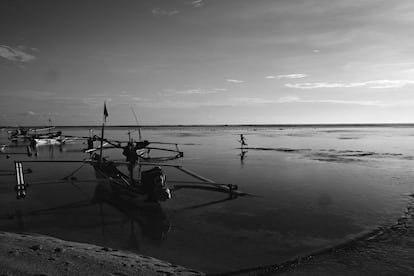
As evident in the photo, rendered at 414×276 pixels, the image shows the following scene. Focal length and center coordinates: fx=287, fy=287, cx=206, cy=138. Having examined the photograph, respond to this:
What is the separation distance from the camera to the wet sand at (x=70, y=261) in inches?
244

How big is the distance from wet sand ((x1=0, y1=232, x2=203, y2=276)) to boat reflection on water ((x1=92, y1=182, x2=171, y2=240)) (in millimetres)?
2200

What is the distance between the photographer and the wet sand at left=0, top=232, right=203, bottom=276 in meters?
6.20

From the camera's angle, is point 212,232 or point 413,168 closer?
point 212,232

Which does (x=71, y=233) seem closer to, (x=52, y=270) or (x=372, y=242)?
(x=52, y=270)

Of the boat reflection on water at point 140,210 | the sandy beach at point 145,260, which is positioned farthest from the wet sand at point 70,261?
the boat reflection on water at point 140,210

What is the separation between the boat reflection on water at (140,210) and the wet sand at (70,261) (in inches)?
86.6

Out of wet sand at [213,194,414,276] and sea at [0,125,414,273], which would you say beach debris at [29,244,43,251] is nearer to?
sea at [0,125,414,273]

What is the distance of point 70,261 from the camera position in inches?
267

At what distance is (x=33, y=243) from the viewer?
802cm

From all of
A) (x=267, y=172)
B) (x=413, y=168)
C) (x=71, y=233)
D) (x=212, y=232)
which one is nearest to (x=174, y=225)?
(x=212, y=232)

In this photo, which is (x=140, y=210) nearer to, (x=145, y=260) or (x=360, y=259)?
Result: (x=145, y=260)

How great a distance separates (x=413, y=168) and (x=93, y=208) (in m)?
24.0

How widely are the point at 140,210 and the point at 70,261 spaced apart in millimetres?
6104

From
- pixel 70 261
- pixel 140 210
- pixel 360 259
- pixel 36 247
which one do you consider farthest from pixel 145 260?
pixel 360 259
